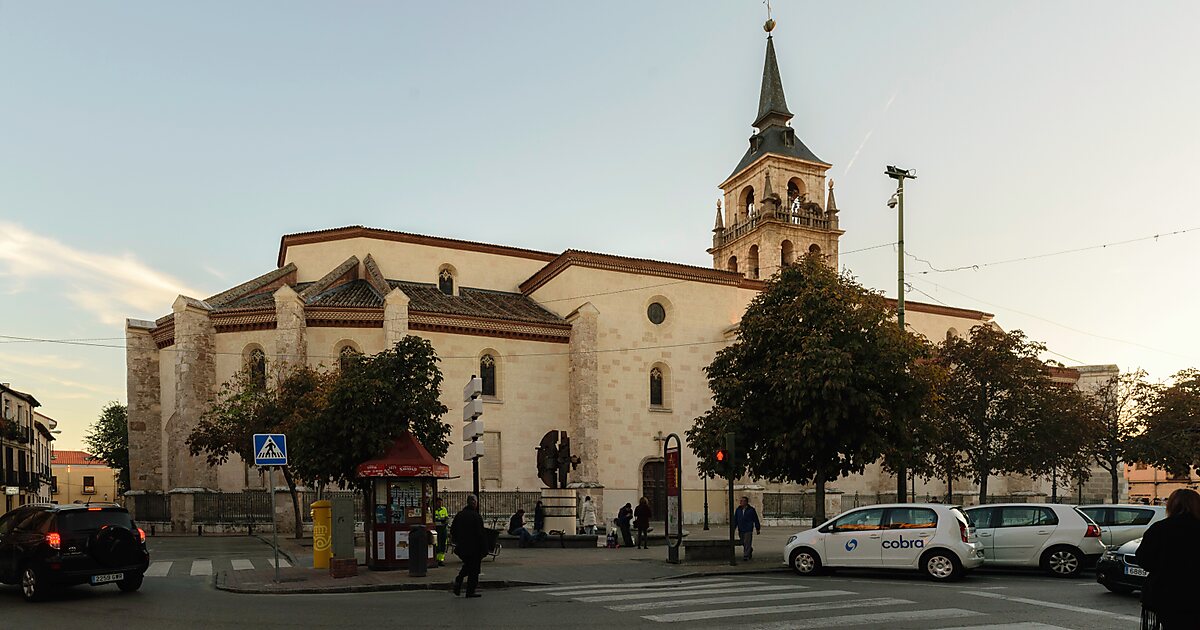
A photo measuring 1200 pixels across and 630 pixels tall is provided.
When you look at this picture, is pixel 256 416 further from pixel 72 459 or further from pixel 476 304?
pixel 72 459

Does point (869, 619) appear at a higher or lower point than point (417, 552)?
higher

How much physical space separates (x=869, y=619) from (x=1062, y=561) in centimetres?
766

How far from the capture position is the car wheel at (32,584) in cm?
1286

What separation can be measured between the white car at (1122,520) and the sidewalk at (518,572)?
6.39m

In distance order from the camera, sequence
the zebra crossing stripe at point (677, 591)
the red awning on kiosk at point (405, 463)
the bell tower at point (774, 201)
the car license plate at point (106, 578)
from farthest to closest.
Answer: the bell tower at point (774, 201) → the red awning on kiosk at point (405, 463) → the car license plate at point (106, 578) → the zebra crossing stripe at point (677, 591)

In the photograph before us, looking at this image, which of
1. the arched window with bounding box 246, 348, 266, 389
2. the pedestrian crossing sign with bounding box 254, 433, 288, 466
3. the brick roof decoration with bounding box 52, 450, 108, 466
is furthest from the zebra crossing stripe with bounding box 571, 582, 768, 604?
the brick roof decoration with bounding box 52, 450, 108, 466

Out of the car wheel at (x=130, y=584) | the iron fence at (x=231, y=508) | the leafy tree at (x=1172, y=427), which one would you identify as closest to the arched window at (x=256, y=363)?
the iron fence at (x=231, y=508)

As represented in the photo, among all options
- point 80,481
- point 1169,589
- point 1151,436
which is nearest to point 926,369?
point 1169,589

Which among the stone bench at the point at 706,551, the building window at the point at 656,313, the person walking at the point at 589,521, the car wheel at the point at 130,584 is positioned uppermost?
the building window at the point at 656,313

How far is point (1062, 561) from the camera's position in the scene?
51.9 ft

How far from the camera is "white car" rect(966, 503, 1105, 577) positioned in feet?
51.3

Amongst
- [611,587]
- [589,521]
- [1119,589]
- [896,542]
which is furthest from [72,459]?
[1119,589]

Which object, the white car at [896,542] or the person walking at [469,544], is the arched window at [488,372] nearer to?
the white car at [896,542]

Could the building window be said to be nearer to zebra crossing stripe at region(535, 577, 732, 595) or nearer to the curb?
zebra crossing stripe at region(535, 577, 732, 595)
